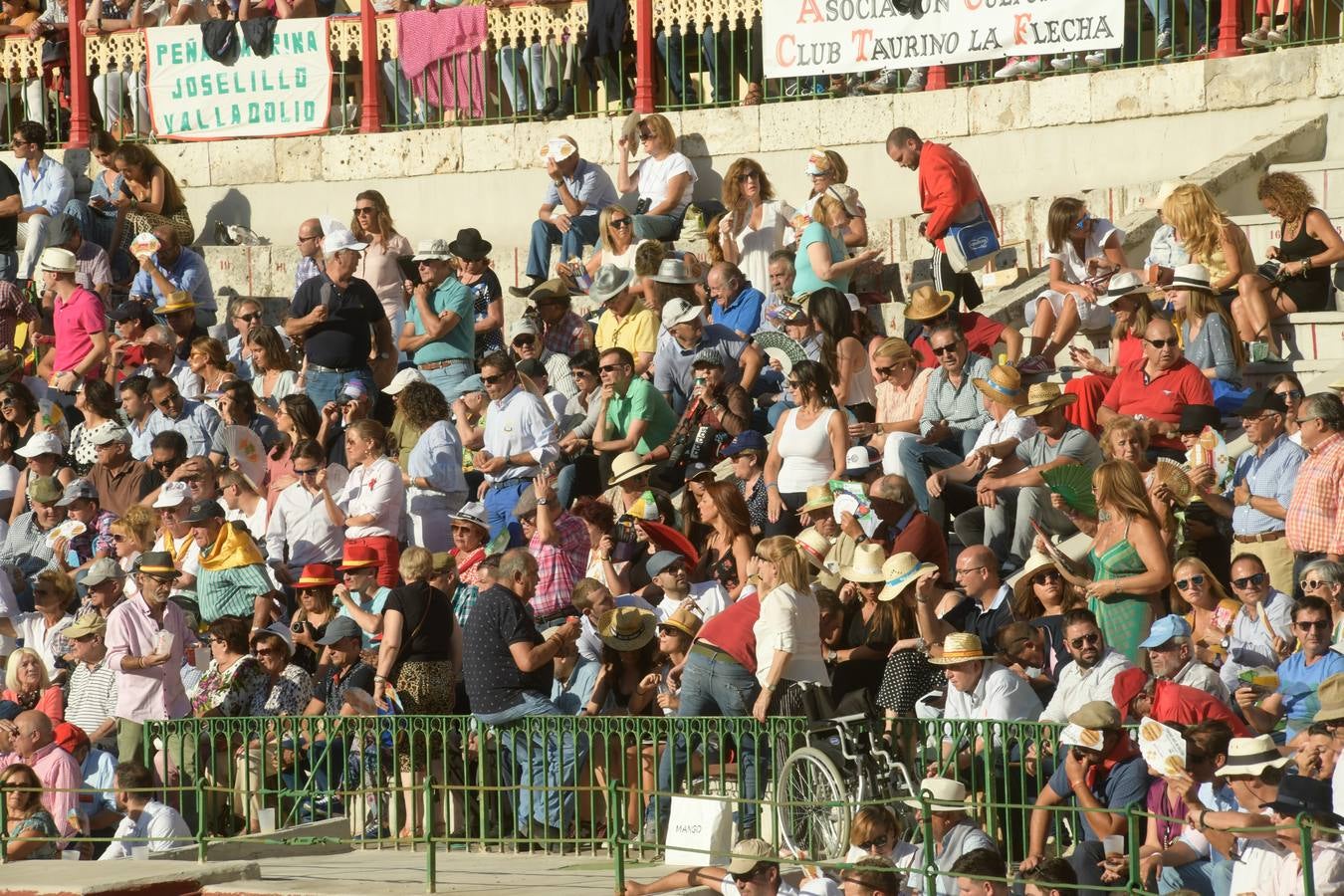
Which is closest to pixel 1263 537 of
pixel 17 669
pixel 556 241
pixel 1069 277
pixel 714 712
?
pixel 714 712

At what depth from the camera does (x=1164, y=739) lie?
1097cm

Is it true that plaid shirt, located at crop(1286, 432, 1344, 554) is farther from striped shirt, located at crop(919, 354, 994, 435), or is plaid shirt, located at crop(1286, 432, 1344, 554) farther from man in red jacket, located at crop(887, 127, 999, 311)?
man in red jacket, located at crop(887, 127, 999, 311)

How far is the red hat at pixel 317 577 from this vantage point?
1569 centimetres

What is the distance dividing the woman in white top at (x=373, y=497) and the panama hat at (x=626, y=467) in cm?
126

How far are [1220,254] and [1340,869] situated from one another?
7339 millimetres

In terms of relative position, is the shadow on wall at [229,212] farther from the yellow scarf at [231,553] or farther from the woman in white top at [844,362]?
the woman in white top at [844,362]

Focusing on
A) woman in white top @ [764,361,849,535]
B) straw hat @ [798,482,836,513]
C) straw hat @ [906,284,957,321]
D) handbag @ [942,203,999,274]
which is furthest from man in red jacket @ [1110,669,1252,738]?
handbag @ [942,203,999,274]

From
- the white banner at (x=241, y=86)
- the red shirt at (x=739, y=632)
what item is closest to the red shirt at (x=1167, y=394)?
the red shirt at (x=739, y=632)

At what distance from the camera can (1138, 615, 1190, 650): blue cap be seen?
40.2ft

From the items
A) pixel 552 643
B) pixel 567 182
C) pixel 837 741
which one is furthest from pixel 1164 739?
pixel 567 182

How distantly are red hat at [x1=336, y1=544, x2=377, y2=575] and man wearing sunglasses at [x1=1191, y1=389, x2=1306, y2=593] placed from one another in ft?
15.3

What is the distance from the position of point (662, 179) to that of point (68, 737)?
291 inches

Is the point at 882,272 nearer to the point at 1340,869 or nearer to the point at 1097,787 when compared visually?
the point at 1097,787

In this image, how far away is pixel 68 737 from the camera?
1487 centimetres
